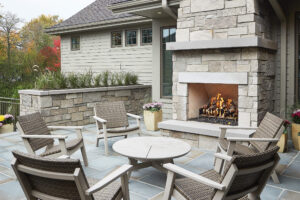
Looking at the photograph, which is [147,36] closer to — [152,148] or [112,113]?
[112,113]

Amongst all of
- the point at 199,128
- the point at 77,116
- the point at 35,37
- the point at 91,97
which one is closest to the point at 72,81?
the point at 91,97

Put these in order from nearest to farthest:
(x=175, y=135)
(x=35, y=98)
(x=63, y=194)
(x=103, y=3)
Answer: (x=63, y=194) < (x=175, y=135) < (x=35, y=98) < (x=103, y=3)

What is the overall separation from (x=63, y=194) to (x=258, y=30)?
4176 mm

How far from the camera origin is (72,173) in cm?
195

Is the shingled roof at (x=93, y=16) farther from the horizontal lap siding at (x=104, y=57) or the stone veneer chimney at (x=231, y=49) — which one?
the stone veneer chimney at (x=231, y=49)

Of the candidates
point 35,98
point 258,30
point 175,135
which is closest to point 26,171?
point 175,135

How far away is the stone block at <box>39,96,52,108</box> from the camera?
6531 mm

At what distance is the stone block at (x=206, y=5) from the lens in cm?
510

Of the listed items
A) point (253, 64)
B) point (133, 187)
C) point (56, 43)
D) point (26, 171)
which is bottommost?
point (133, 187)

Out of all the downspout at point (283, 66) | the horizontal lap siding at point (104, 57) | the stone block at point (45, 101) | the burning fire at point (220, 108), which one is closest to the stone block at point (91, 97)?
the stone block at point (45, 101)

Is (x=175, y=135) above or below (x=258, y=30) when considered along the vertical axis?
below

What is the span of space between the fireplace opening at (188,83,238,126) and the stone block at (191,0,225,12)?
1.46 meters

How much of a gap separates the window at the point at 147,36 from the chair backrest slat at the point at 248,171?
24.6 feet

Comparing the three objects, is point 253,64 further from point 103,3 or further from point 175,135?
point 103,3
